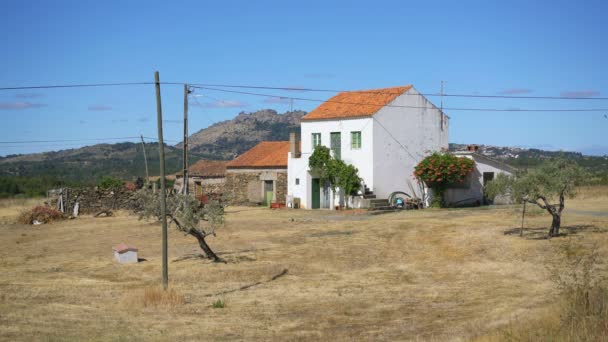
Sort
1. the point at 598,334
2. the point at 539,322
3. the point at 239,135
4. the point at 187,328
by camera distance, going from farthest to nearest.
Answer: the point at 239,135 < the point at 187,328 < the point at 539,322 < the point at 598,334

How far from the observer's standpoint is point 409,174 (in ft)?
131

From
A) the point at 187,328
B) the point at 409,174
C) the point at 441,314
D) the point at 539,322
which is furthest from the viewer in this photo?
the point at 409,174

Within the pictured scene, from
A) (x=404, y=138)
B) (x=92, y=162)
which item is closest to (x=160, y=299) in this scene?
(x=404, y=138)

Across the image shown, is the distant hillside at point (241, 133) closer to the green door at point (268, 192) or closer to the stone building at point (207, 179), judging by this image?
the stone building at point (207, 179)

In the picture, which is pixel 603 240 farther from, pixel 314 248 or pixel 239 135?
pixel 239 135

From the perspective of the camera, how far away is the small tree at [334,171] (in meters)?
38.0

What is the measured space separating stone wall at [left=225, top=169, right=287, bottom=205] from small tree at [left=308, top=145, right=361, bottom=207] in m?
4.19

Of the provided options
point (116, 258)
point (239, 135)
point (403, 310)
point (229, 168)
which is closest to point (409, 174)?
point (229, 168)

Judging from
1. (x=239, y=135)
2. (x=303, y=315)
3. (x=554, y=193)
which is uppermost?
(x=239, y=135)

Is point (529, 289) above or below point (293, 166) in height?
below

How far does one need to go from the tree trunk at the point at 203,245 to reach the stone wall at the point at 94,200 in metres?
22.8

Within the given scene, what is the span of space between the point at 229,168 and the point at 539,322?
37445 millimetres

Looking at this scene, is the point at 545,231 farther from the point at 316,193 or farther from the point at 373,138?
the point at 316,193

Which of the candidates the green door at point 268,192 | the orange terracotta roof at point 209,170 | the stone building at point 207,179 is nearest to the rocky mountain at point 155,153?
the orange terracotta roof at point 209,170
